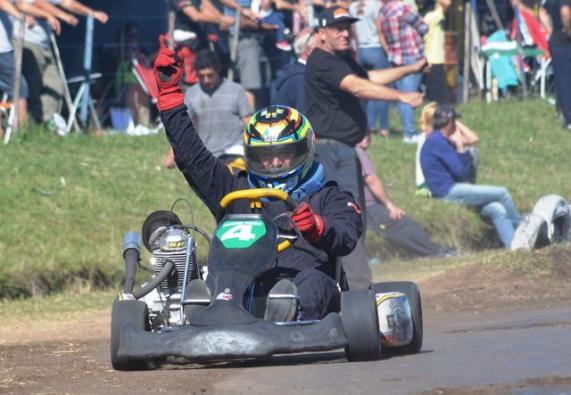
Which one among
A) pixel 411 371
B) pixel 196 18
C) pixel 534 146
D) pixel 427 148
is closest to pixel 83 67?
pixel 196 18

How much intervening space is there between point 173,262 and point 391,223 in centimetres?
623

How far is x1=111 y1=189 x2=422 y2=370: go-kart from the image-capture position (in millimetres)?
7215

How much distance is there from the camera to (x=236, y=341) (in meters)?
7.16

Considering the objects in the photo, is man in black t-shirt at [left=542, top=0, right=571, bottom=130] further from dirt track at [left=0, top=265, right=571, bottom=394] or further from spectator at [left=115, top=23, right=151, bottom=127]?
dirt track at [left=0, top=265, right=571, bottom=394]

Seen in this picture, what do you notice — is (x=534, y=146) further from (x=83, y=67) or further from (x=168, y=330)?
(x=168, y=330)

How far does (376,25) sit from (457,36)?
339cm

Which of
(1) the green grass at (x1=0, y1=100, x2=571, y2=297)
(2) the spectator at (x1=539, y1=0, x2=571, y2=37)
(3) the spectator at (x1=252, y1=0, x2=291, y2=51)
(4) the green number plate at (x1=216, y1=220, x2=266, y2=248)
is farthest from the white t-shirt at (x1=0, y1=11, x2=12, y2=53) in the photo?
(4) the green number plate at (x1=216, y1=220, x2=266, y2=248)

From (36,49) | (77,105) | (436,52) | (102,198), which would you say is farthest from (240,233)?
(436,52)

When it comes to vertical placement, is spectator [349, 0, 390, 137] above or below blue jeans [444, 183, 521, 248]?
above

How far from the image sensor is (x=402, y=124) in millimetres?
19844

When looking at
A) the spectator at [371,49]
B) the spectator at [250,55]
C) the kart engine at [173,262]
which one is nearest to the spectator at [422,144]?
the spectator at [250,55]

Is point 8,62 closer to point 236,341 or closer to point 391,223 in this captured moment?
point 391,223

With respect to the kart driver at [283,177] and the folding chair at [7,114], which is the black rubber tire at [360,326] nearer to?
the kart driver at [283,177]

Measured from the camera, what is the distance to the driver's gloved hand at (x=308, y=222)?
7727mm
